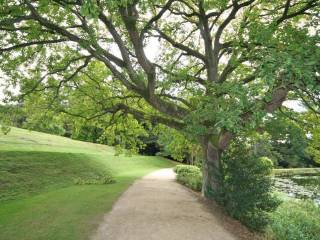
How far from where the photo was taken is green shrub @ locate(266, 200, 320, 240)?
1354cm

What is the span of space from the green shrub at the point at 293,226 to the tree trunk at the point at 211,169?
9.14ft

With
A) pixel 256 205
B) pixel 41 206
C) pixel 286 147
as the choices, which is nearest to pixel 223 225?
pixel 256 205

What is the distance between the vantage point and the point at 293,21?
1681 centimetres

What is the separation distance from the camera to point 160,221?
41.5ft

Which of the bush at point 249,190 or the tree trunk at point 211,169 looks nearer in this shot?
the bush at point 249,190

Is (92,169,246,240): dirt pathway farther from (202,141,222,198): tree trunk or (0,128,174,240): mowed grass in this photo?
(202,141,222,198): tree trunk

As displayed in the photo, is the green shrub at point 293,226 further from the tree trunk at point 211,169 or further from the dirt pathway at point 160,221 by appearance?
the tree trunk at point 211,169

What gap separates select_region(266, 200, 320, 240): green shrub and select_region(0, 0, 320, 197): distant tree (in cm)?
328

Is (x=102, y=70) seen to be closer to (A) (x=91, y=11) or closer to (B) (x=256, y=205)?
(B) (x=256, y=205)

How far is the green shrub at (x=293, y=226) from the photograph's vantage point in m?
13.5

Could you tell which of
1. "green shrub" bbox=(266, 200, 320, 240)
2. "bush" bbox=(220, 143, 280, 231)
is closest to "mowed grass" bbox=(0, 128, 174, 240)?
"bush" bbox=(220, 143, 280, 231)

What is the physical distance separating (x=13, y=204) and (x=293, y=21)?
49.6 feet

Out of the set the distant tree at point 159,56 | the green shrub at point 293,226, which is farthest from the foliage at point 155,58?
the green shrub at point 293,226

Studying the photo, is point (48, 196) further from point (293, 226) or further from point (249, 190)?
point (293, 226)
